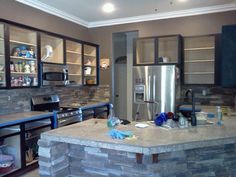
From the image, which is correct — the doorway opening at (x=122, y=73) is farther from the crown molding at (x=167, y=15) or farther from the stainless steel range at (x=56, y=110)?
the stainless steel range at (x=56, y=110)

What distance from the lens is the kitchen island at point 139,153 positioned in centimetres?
185

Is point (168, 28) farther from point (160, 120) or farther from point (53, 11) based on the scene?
point (160, 120)

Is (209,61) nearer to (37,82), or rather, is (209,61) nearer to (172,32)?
(172,32)

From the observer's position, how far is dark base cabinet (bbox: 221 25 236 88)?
13.2 feet

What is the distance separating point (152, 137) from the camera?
193 cm

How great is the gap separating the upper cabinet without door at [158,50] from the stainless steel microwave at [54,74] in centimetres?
166

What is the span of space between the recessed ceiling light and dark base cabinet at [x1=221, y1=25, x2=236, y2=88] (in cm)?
227

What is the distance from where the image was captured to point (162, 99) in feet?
14.7

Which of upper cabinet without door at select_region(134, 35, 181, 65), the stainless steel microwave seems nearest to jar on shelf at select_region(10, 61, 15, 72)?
the stainless steel microwave

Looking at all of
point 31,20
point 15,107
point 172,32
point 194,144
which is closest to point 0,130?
point 15,107

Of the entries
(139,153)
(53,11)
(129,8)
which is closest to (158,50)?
(129,8)

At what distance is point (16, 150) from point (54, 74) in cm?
153

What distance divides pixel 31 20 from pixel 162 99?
10.1 ft

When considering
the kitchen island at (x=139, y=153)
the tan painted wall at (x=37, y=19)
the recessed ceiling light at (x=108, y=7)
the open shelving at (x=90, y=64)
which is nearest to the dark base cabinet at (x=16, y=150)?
the kitchen island at (x=139, y=153)
